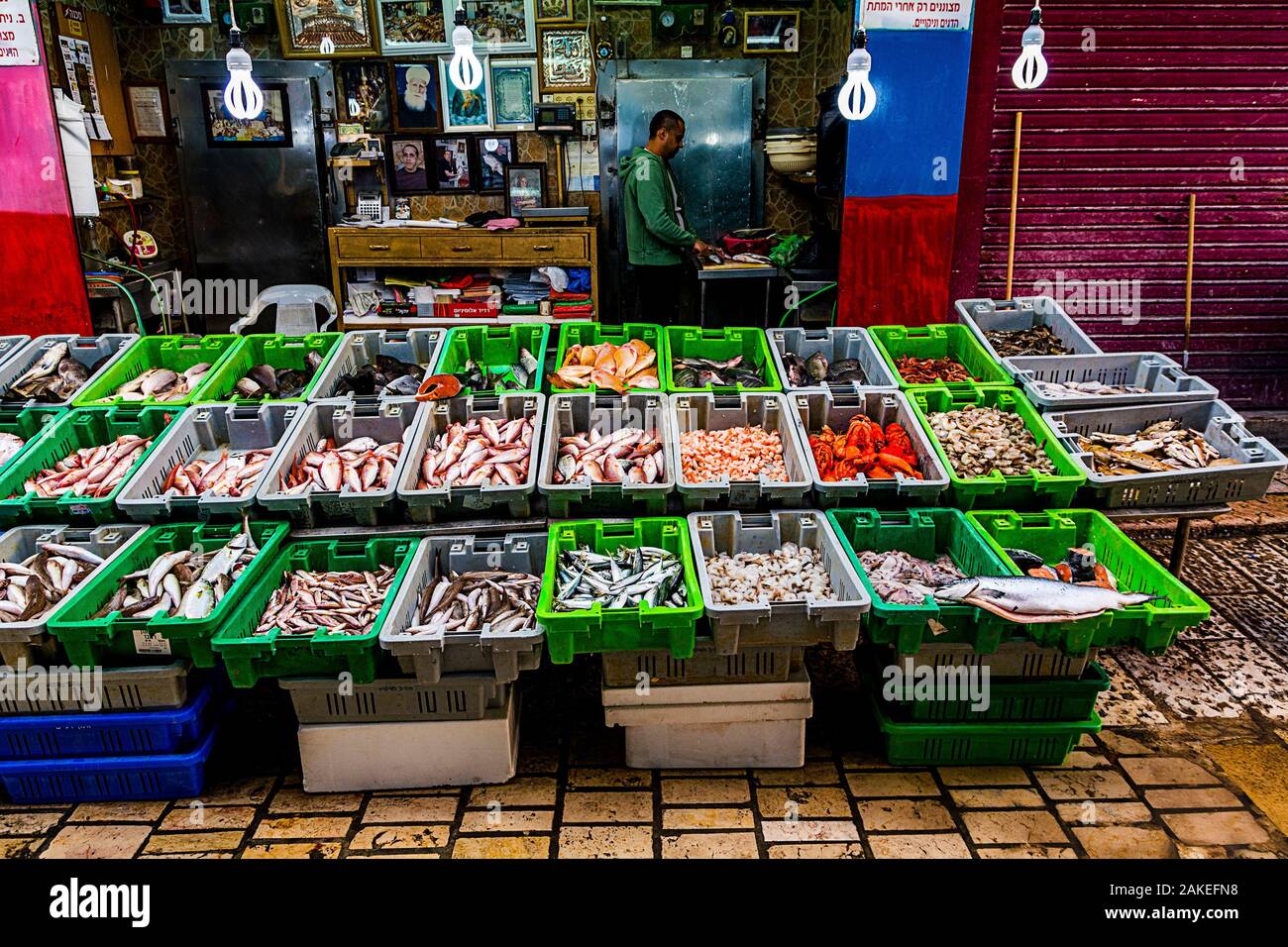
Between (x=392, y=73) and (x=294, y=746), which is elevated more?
(x=392, y=73)

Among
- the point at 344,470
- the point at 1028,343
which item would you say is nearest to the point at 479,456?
the point at 344,470

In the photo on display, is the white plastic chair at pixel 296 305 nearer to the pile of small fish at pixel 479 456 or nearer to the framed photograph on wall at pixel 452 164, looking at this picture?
the framed photograph on wall at pixel 452 164

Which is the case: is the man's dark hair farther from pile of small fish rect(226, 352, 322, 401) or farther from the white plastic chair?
the white plastic chair

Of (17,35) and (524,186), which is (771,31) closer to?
(524,186)

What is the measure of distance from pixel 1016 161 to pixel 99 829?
700 centimetres

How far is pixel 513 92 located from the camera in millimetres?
9539

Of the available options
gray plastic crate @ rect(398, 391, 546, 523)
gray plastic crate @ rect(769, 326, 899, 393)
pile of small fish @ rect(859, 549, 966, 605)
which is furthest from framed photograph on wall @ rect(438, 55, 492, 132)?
pile of small fish @ rect(859, 549, 966, 605)

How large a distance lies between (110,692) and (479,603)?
62.8 inches

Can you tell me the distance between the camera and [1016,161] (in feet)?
21.9

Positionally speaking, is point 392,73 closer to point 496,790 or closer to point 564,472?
point 564,472

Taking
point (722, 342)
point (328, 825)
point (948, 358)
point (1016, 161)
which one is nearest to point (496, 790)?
point (328, 825)

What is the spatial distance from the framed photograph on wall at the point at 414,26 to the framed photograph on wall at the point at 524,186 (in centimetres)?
139

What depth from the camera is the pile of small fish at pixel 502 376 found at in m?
5.30

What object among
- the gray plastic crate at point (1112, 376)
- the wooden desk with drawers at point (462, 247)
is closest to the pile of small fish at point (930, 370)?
the gray plastic crate at point (1112, 376)
